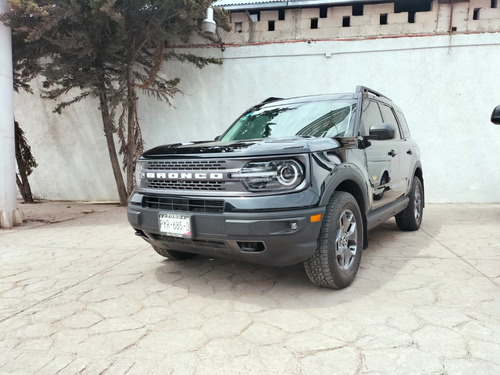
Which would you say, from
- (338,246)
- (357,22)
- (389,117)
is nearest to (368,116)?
(389,117)

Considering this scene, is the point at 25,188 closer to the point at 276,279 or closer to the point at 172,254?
the point at 172,254

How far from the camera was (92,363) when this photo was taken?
182cm

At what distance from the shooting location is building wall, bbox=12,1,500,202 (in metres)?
7.66

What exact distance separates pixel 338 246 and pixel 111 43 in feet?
20.5

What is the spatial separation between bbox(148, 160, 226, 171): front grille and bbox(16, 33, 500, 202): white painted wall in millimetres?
5906

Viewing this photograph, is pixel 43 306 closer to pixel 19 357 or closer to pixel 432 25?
pixel 19 357

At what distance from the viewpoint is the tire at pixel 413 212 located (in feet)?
15.7

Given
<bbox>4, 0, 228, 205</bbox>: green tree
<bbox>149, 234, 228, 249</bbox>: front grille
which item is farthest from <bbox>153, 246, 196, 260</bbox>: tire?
<bbox>4, 0, 228, 205</bbox>: green tree

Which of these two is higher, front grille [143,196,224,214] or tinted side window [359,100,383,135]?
tinted side window [359,100,383,135]

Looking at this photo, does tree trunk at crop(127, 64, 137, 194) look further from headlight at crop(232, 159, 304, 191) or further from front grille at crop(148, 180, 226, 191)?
headlight at crop(232, 159, 304, 191)

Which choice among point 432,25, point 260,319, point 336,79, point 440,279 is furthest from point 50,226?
point 432,25

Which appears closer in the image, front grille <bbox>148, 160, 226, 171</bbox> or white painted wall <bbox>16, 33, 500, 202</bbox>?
front grille <bbox>148, 160, 226, 171</bbox>

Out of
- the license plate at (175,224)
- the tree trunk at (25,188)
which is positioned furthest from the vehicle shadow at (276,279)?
the tree trunk at (25,188)

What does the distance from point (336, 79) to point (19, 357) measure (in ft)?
25.9
